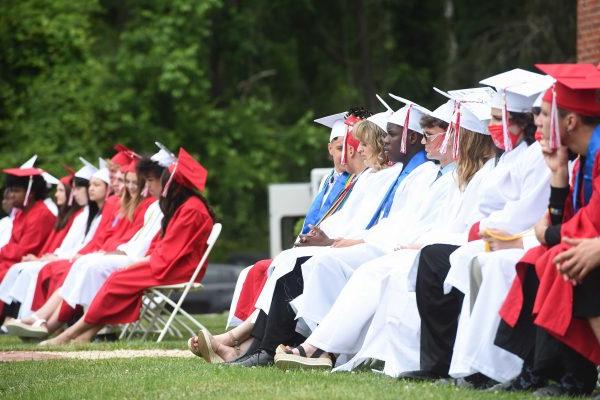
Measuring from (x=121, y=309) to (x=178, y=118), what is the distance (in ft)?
56.5

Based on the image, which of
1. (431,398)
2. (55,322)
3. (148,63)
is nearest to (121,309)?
(55,322)

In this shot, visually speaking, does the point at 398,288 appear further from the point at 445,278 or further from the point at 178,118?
the point at 178,118

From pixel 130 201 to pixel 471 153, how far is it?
5.88 metres

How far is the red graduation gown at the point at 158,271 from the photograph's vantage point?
1209cm

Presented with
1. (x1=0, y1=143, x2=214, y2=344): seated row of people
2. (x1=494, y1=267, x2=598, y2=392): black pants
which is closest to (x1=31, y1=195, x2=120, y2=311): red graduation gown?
(x1=0, y1=143, x2=214, y2=344): seated row of people

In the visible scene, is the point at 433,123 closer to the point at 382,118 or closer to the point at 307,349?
the point at 382,118

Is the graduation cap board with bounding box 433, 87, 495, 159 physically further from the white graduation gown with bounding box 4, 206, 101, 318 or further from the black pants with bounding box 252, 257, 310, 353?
the white graduation gown with bounding box 4, 206, 101, 318

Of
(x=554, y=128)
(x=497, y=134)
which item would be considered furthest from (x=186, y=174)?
(x=554, y=128)

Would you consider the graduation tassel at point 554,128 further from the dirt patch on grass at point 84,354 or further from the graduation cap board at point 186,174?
the graduation cap board at point 186,174

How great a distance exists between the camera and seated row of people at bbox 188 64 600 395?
22.7 feet

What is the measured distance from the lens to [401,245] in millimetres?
9039

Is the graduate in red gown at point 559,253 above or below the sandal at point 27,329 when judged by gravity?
above

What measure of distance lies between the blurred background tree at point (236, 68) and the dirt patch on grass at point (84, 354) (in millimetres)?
12581

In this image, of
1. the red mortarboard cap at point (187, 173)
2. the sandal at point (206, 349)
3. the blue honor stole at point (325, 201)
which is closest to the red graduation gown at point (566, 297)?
the sandal at point (206, 349)
